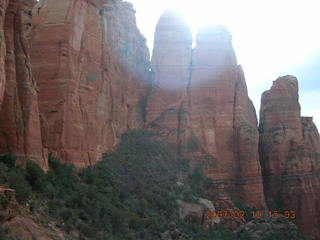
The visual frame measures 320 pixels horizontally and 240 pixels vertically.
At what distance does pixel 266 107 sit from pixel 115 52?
1886cm

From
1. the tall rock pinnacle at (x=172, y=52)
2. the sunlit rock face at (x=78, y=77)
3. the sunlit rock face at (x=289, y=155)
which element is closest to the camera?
the sunlit rock face at (x=78, y=77)

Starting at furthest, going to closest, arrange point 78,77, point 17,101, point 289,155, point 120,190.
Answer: point 289,155
point 120,190
point 78,77
point 17,101

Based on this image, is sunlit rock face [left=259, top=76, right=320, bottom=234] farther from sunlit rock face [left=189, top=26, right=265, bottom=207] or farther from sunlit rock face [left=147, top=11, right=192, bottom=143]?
sunlit rock face [left=147, top=11, right=192, bottom=143]

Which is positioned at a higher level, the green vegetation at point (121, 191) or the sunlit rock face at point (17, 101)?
the sunlit rock face at point (17, 101)

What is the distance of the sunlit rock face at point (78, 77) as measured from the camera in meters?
25.0

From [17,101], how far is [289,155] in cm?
3071


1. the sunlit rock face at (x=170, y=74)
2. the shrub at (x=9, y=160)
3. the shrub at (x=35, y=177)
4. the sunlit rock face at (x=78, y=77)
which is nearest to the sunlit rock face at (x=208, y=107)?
the sunlit rock face at (x=170, y=74)

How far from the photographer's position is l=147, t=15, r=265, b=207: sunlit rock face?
3831 cm

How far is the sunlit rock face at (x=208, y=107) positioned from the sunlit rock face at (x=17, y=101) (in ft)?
65.0

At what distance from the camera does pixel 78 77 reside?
87.5 feet

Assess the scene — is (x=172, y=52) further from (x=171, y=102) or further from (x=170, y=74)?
(x=171, y=102)

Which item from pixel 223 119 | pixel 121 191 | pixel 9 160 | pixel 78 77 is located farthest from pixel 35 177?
pixel 223 119
